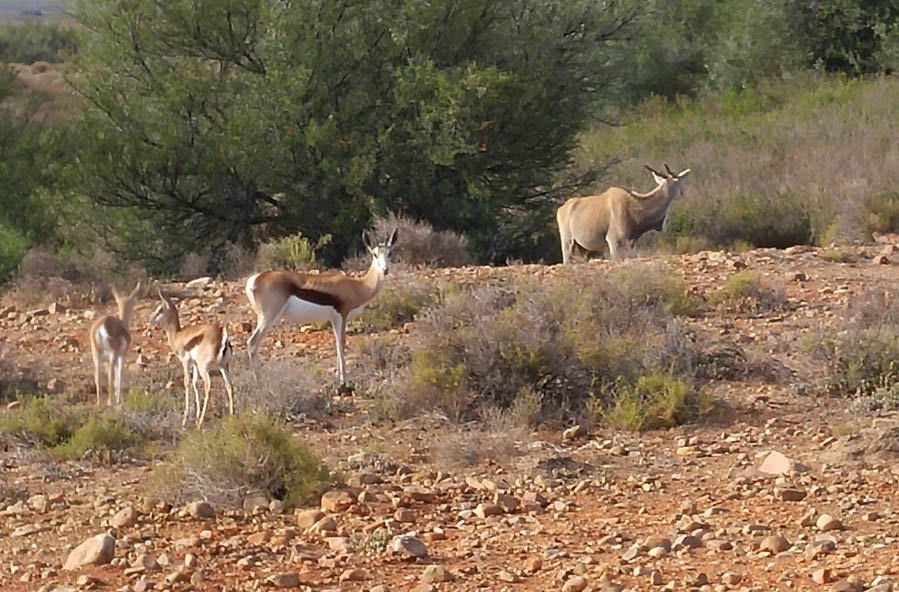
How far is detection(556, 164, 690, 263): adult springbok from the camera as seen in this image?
1878 cm

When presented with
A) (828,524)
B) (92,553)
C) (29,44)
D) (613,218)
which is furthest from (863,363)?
(29,44)

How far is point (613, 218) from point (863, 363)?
29.0ft

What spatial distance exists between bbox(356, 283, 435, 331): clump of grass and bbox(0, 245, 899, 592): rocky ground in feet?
9.50

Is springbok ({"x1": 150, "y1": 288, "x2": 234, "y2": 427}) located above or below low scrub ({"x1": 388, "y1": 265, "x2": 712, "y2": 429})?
above

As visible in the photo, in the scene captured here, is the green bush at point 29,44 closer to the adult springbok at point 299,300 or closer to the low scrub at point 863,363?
the adult springbok at point 299,300

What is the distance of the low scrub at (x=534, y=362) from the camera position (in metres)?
9.98

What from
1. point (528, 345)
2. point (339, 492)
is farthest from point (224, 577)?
point (528, 345)

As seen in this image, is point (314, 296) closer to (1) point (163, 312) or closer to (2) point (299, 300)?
(2) point (299, 300)

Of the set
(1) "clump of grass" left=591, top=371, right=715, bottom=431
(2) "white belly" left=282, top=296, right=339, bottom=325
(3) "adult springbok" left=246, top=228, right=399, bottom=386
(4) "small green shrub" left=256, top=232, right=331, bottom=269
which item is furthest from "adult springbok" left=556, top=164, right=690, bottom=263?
(1) "clump of grass" left=591, top=371, right=715, bottom=431

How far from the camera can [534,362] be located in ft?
33.2

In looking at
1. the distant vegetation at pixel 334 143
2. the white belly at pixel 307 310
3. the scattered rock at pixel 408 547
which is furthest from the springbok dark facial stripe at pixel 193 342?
the distant vegetation at pixel 334 143

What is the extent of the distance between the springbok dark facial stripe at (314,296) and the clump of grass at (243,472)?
4.06 metres

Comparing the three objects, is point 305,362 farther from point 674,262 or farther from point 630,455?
point 674,262

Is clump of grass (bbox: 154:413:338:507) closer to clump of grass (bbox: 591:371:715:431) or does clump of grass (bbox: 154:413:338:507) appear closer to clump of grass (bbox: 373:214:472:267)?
clump of grass (bbox: 591:371:715:431)
